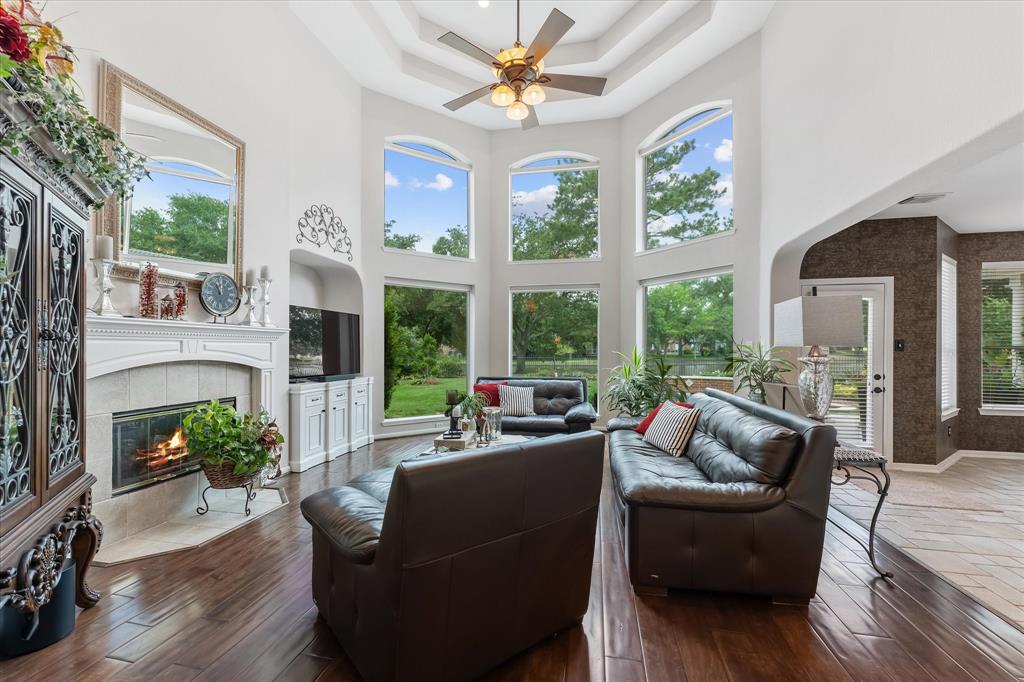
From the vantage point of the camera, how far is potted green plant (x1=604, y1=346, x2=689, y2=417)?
552cm

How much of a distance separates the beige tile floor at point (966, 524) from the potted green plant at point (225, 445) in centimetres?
432

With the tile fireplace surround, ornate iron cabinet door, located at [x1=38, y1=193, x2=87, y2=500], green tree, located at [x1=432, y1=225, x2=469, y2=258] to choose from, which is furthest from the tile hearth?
green tree, located at [x1=432, y1=225, x2=469, y2=258]

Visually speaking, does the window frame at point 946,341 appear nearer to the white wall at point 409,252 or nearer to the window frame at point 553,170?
the window frame at point 553,170

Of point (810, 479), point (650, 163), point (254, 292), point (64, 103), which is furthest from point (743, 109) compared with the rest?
point (64, 103)

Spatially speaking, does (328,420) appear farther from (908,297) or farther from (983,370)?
(983,370)

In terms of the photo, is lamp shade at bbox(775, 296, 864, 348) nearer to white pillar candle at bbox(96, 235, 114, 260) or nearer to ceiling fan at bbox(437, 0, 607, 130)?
ceiling fan at bbox(437, 0, 607, 130)

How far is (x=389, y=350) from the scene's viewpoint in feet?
21.1

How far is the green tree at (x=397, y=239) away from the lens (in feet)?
21.0

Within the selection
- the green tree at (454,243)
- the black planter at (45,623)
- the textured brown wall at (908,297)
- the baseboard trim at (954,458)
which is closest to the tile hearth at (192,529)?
the black planter at (45,623)

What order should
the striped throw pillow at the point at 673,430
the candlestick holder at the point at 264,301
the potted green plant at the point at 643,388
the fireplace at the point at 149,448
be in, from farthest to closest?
the potted green plant at the point at 643,388 → the candlestick holder at the point at 264,301 → the striped throw pillow at the point at 673,430 → the fireplace at the point at 149,448

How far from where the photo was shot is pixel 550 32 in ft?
10.6

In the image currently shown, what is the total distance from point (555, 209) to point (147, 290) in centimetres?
529

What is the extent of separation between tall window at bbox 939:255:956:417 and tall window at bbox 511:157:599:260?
4016mm

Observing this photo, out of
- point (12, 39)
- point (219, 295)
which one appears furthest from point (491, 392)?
point (12, 39)
